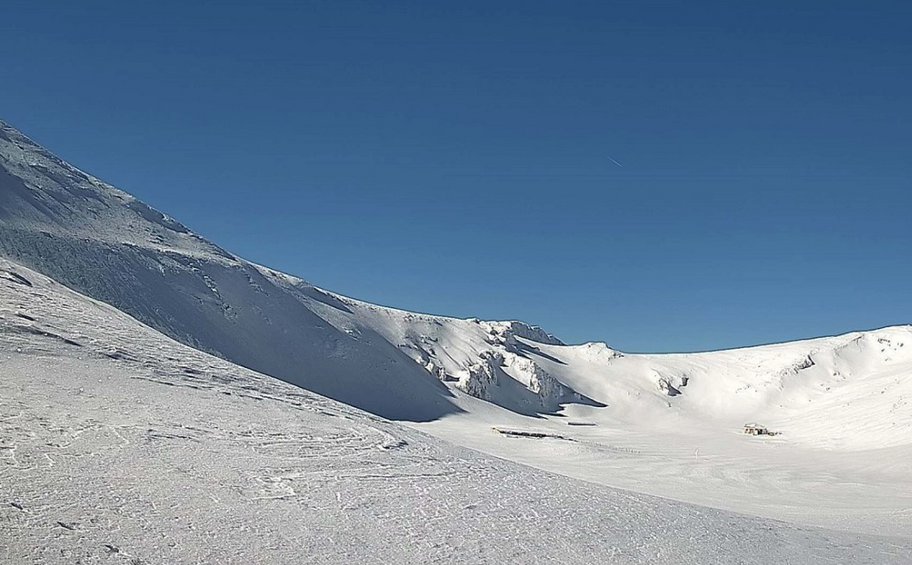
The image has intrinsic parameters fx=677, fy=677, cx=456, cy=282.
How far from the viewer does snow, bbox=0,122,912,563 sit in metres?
5.88

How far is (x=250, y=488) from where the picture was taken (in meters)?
6.77

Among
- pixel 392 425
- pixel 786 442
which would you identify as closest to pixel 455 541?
pixel 392 425

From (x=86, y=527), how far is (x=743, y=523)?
8.57m

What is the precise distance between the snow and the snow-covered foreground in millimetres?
35

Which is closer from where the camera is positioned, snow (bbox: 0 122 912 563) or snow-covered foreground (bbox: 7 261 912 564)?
snow-covered foreground (bbox: 7 261 912 564)

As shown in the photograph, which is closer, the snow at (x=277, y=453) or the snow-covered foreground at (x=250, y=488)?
the snow-covered foreground at (x=250, y=488)

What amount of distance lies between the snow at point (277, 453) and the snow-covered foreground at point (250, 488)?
0.11 ft

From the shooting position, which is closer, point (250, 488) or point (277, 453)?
point (250, 488)

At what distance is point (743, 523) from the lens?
9.82 metres

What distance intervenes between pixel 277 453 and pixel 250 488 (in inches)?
58.0

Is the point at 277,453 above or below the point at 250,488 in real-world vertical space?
above

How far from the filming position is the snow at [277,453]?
19.3ft

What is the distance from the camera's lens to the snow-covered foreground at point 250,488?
213 inches

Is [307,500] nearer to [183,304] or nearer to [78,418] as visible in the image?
[78,418]
